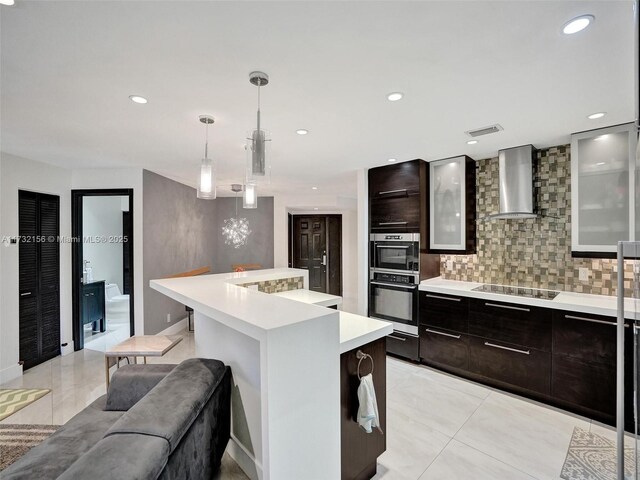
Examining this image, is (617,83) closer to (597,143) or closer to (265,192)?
(597,143)

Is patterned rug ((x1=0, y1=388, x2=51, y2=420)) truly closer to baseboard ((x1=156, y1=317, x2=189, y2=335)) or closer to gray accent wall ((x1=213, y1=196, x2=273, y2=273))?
baseboard ((x1=156, y1=317, x2=189, y2=335))

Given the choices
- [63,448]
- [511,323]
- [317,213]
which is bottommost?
[63,448]

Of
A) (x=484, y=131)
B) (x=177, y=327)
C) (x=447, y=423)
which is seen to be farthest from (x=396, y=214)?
(x=177, y=327)

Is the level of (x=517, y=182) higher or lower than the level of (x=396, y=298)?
higher

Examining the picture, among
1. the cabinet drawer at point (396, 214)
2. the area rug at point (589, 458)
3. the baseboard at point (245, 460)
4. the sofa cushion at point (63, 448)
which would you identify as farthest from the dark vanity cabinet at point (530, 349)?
the sofa cushion at point (63, 448)

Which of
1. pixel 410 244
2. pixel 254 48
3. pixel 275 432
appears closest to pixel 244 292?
pixel 275 432

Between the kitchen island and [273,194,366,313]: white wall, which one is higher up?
[273,194,366,313]: white wall

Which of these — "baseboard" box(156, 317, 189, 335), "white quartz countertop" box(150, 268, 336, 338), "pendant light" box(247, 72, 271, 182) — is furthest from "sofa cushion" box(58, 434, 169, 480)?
"baseboard" box(156, 317, 189, 335)

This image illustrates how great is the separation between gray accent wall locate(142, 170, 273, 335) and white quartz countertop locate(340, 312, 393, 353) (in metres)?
3.43

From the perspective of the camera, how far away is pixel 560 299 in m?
2.77

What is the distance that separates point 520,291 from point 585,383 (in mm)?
937

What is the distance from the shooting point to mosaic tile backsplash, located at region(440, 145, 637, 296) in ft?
10.1

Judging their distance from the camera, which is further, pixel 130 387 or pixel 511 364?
pixel 511 364

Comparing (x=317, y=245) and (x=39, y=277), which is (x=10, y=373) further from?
(x=317, y=245)
